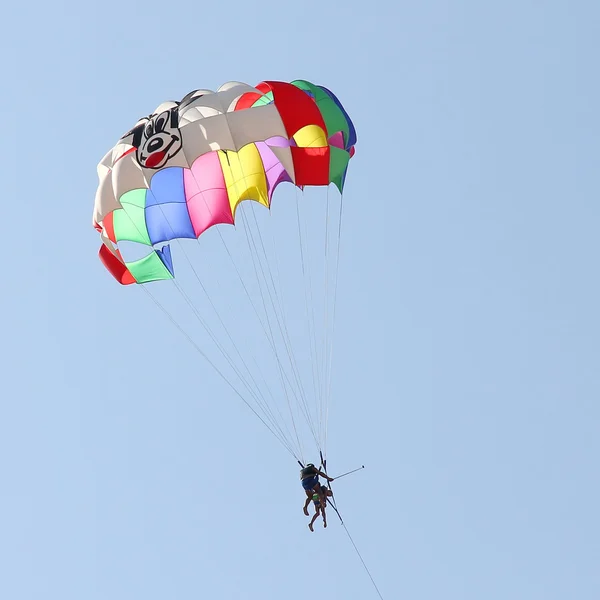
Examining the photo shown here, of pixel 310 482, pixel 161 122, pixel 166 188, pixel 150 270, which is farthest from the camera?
pixel 150 270

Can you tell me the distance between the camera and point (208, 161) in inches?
923

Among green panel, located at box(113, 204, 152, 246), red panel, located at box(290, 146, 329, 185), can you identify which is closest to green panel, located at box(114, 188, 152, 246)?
green panel, located at box(113, 204, 152, 246)

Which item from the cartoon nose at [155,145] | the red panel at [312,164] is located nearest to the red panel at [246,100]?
the red panel at [312,164]

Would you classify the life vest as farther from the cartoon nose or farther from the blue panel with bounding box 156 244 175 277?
the cartoon nose

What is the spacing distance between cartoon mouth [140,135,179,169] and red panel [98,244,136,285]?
2136mm

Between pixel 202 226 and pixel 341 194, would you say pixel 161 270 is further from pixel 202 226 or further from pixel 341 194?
pixel 341 194

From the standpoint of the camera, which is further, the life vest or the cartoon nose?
the cartoon nose

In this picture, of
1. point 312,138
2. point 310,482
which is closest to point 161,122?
point 312,138

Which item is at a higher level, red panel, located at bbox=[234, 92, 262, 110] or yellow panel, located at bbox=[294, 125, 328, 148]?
red panel, located at bbox=[234, 92, 262, 110]

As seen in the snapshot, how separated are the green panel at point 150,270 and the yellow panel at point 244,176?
1.67 metres

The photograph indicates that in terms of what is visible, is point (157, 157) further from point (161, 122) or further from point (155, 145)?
point (161, 122)

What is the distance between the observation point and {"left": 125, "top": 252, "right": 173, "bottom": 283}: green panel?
24.0m

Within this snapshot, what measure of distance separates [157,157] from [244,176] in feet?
5.33

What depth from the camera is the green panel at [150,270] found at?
2400 centimetres
